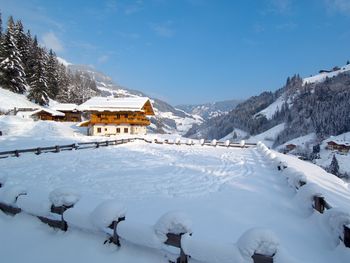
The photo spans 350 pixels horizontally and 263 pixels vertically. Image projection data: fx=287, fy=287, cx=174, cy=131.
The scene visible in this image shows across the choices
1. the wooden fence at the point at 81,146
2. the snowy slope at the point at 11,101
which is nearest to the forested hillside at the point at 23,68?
the snowy slope at the point at 11,101

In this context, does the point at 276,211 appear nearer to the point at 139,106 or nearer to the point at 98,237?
the point at 98,237

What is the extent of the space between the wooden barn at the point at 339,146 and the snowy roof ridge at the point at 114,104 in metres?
107

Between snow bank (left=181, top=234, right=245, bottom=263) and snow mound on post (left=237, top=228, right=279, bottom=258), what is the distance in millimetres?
176

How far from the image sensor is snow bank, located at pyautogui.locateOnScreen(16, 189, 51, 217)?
7.04 meters

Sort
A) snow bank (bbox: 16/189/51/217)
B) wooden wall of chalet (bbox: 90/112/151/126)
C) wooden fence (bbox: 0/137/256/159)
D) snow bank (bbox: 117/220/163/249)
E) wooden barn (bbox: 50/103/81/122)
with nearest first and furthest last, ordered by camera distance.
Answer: snow bank (bbox: 117/220/163/249) → snow bank (bbox: 16/189/51/217) → wooden fence (bbox: 0/137/256/159) → wooden wall of chalet (bbox: 90/112/151/126) → wooden barn (bbox: 50/103/81/122)

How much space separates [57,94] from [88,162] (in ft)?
226

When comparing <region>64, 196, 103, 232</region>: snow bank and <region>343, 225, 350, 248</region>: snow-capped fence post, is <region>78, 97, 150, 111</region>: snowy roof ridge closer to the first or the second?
<region>64, 196, 103, 232</region>: snow bank

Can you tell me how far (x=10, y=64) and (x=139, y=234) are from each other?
66.3 m

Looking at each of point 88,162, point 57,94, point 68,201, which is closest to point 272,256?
point 68,201

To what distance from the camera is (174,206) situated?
34.4 ft

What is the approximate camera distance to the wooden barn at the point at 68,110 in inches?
2783

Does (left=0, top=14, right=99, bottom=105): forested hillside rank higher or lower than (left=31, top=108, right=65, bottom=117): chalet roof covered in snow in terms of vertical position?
higher

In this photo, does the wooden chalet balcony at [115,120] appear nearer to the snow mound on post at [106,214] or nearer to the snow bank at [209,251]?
the snow mound on post at [106,214]

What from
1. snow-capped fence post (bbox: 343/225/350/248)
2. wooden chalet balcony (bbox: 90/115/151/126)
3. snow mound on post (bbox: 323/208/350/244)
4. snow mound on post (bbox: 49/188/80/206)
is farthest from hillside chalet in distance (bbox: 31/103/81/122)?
snow-capped fence post (bbox: 343/225/350/248)
